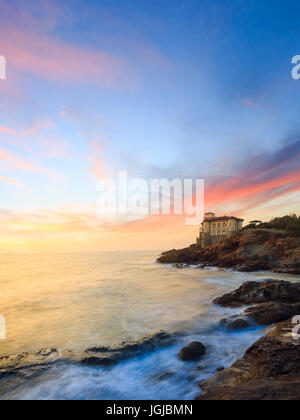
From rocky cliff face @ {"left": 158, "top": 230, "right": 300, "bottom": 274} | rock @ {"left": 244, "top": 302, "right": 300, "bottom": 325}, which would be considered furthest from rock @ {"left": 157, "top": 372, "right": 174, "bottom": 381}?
rocky cliff face @ {"left": 158, "top": 230, "right": 300, "bottom": 274}

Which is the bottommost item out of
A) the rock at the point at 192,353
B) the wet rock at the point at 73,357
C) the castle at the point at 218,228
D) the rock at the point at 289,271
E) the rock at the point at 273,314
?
the rock at the point at 289,271

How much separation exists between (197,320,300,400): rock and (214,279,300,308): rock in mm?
5501

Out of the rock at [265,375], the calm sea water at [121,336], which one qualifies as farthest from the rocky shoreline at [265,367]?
the calm sea water at [121,336]

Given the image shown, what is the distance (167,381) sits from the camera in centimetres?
636

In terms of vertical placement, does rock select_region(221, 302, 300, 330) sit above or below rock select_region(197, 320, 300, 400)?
below

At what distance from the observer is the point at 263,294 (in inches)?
497

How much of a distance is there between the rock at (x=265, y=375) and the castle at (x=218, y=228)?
189 feet

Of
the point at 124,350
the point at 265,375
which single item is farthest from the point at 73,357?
the point at 265,375

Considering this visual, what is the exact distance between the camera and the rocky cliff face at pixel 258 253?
32.9 meters

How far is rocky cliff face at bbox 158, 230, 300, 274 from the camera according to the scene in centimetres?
3288

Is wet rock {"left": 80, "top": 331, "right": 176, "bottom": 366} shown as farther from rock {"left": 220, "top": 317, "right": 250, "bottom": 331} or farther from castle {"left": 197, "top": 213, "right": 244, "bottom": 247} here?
castle {"left": 197, "top": 213, "right": 244, "bottom": 247}

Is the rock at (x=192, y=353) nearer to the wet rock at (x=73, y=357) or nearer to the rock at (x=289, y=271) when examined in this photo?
the wet rock at (x=73, y=357)
